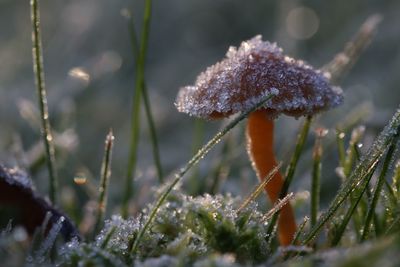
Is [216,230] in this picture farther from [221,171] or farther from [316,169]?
[221,171]

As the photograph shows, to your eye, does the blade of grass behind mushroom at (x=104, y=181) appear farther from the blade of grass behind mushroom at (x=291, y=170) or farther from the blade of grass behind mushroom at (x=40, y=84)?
the blade of grass behind mushroom at (x=291, y=170)

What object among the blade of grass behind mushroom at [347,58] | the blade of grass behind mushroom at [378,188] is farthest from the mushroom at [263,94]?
the blade of grass behind mushroom at [347,58]

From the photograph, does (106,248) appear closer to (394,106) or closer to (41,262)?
(41,262)

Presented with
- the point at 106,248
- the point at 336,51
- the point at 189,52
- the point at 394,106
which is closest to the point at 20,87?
the point at 189,52

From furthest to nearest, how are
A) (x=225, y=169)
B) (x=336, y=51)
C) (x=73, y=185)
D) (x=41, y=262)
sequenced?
(x=336, y=51) < (x=73, y=185) < (x=225, y=169) < (x=41, y=262)

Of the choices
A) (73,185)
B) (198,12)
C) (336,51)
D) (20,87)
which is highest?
(198,12)

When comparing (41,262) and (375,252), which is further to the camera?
(41,262)

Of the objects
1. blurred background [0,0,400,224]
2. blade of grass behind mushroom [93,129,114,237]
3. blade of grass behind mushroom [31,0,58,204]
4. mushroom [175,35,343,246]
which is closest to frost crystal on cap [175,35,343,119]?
mushroom [175,35,343,246]
